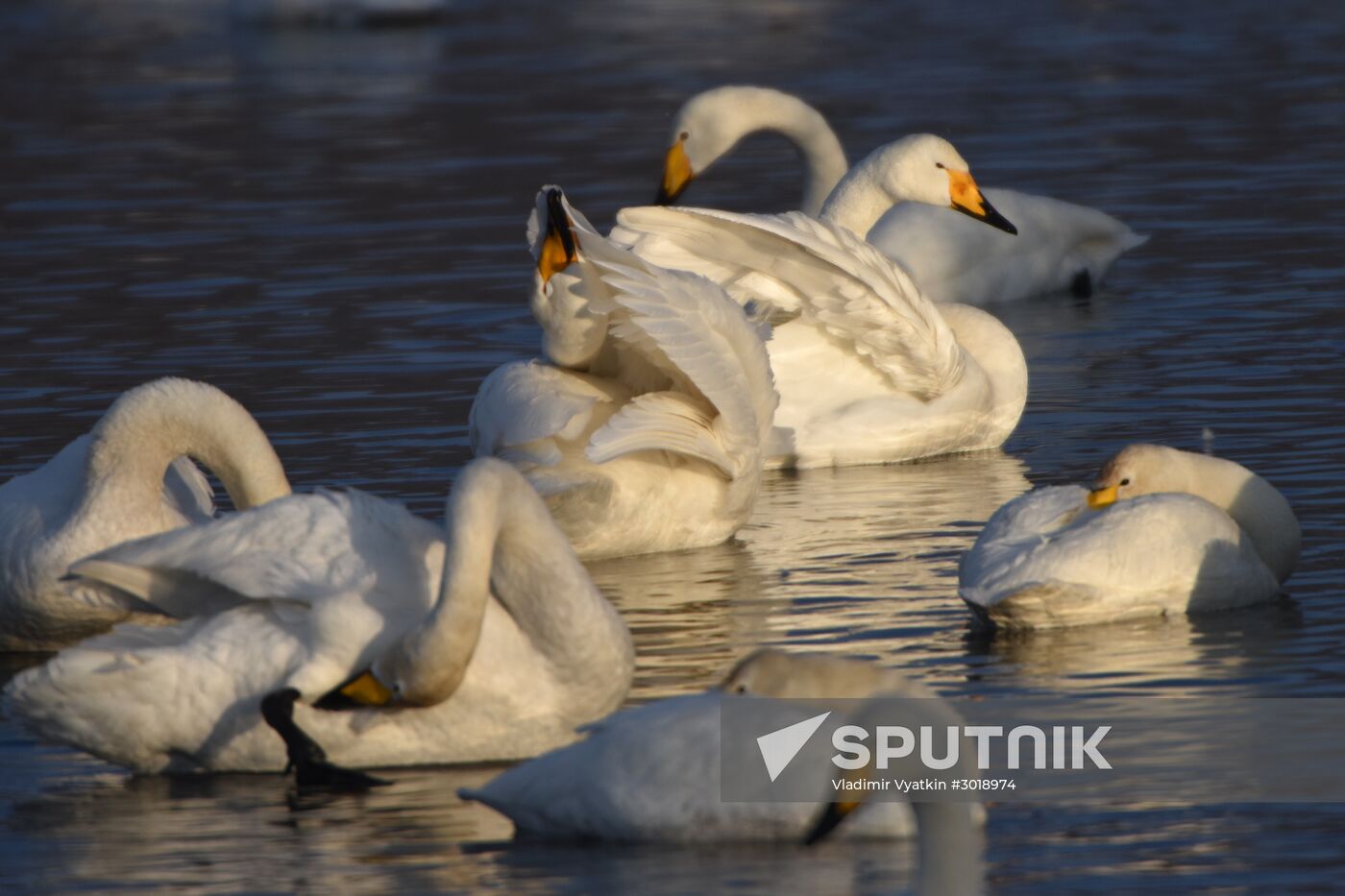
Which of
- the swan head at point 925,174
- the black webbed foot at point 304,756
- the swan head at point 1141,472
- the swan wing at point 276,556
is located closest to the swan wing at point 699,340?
the swan head at point 1141,472

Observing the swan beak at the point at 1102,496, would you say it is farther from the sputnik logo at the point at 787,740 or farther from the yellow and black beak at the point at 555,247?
the sputnik logo at the point at 787,740

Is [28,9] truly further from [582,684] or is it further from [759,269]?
[582,684]

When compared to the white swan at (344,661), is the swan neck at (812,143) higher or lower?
higher

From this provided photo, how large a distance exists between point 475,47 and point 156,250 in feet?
52.5

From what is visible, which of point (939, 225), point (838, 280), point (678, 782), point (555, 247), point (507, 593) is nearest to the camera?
point (678, 782)

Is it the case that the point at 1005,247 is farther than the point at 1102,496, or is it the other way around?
the point at 1005,247

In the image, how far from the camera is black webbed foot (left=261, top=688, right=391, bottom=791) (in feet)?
20.1

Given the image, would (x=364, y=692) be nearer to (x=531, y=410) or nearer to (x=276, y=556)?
(x=276, y=556)

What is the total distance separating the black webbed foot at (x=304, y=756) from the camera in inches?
241

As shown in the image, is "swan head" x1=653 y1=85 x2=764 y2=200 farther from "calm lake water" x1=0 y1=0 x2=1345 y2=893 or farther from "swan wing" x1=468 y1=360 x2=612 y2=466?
"swan wing" x1=468 y1=360 x2=612 y2=466

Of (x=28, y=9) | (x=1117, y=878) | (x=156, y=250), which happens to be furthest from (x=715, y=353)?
(x=28, y=9)

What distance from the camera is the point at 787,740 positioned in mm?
5414

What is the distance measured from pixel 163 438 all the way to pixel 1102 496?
8.46ft

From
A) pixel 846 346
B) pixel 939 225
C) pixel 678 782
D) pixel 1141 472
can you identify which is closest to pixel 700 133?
pixel 939 225
